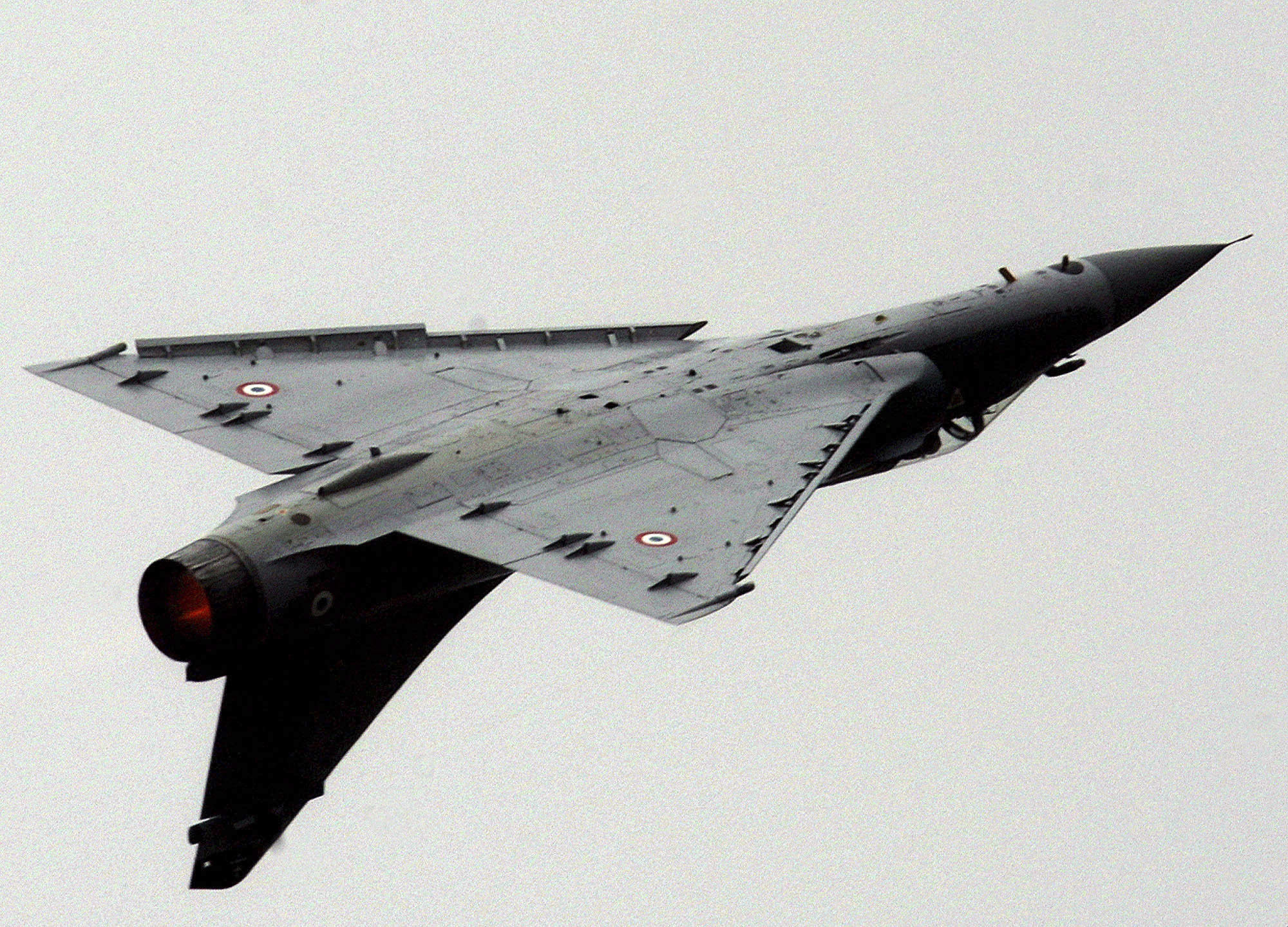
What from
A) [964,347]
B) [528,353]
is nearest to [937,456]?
[964,347]

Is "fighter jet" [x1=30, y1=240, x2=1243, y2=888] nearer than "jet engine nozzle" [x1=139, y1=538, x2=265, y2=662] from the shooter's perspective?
No

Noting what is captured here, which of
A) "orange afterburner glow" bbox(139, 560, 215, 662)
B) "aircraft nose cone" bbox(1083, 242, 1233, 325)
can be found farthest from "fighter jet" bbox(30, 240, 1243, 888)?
"aircraft nose cone" bbox(1083, 242, 1233, 325)

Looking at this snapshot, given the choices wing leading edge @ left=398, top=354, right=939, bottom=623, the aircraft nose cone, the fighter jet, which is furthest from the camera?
the aircraft nose cone

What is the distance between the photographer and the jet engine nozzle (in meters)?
23.4

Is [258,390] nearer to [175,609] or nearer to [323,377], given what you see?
[323,377]

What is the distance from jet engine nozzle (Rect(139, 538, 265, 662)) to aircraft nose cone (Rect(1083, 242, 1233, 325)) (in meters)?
14.8

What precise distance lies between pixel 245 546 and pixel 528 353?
7647mm

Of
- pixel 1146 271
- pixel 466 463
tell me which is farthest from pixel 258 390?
pixel 1146 271

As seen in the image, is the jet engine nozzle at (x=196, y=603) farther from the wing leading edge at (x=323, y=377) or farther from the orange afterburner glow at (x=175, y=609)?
the wing leading edge at (x=323, y=377)

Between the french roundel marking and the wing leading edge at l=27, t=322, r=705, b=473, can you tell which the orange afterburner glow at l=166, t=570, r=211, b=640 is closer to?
the wing leading edge at l=27, t=322, r=705, b=473

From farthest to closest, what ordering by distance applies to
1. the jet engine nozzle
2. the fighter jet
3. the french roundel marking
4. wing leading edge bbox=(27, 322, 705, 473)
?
the french roundel marking < wing leading edge bbox=(27, 322, 705, 473) < the fighter jet < the jet engine nozzle

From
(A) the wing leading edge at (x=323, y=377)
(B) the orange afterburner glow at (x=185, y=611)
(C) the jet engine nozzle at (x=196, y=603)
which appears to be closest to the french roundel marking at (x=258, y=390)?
(A) the wing leading edge at (x=323, y=377)

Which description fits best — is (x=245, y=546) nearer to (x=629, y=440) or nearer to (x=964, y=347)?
(x=629, y=440)

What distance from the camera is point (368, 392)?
1139 inches
